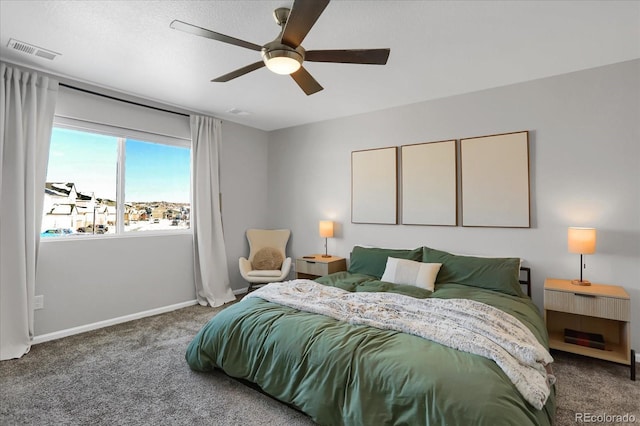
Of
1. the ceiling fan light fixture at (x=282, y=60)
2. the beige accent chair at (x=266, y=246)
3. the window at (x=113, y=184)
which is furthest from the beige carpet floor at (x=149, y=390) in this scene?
the ceiling fan light fixture at (x=282, y=60)

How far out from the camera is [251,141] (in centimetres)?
529

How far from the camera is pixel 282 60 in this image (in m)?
2.04

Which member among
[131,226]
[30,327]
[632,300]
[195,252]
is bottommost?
[30,327]

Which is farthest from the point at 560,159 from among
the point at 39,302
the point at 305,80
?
the point at 39,302

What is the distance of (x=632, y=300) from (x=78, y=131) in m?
5.67

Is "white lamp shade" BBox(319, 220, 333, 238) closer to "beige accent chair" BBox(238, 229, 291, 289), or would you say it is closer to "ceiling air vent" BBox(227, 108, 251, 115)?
"beige accent chair" BBox(238, 229, 291, 289)

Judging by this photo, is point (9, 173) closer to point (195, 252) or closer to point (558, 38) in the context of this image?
point (195, 252)

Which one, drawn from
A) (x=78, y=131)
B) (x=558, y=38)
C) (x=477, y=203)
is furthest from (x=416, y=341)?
(x=78, y=131)

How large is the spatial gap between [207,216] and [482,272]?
3441 mm

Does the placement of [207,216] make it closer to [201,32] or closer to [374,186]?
[374,186]

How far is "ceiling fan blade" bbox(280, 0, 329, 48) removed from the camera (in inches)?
63.0

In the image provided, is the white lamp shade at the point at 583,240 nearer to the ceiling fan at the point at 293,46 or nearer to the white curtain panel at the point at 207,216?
the ceiling fan at the point at 293,46

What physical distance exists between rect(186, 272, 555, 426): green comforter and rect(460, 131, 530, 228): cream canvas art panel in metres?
1.15

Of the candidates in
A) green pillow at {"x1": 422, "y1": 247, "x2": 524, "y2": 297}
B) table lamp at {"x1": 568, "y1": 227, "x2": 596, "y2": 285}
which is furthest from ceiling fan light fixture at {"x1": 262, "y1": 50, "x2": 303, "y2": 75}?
table lamp at {"x1": 568, "y1": 227, "x2": 596, "y2": 285}
